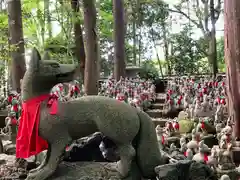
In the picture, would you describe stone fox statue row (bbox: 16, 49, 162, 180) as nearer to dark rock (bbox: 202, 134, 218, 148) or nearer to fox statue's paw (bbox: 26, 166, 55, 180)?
fox statue's paw (bbox: 26, 166, 55, 180)

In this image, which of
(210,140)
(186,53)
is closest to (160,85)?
(186,53)

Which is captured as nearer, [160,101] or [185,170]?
[185,170]

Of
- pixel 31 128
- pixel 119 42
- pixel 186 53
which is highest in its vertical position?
pixel 119 42

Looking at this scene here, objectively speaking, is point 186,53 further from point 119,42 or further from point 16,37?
point 16,37

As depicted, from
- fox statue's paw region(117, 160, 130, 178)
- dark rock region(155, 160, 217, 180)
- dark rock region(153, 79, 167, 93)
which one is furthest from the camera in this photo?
dark rock region(153, 79, 167, 93)

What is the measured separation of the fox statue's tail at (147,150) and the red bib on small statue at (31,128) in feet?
1.77

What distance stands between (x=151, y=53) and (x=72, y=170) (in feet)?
45.7

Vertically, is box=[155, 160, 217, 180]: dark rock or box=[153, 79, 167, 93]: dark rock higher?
box=[153, 79, 167, 93]: dark rock

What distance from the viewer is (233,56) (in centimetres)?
499

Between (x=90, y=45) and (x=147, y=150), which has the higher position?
(x=90, y=45)

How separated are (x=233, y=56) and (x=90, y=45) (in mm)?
2783

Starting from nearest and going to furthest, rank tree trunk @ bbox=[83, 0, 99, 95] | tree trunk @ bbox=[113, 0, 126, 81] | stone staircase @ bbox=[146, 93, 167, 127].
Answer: stone staircase @ bbox=[146, 93, 167, 127] → tree trunk @ bbox=[83, 0, 99, 95] → tree trunk @ bbox=[113, 0, 126, 81]

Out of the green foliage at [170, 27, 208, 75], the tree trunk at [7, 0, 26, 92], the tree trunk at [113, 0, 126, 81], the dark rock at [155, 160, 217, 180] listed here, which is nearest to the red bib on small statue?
the dark rock at [155, 160, 217, 180]

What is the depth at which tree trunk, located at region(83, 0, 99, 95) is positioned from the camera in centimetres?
661
